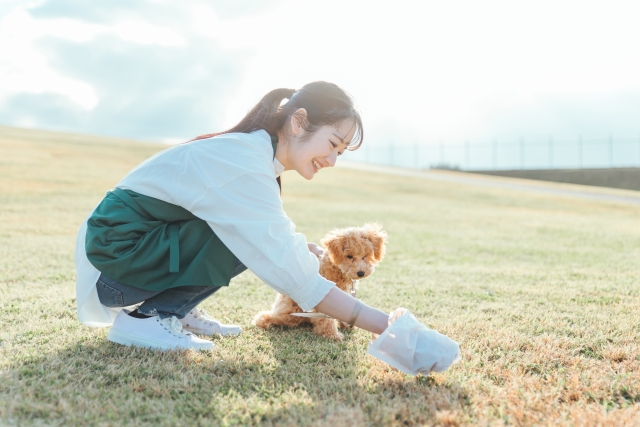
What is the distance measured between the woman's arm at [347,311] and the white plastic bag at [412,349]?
9 centimetres

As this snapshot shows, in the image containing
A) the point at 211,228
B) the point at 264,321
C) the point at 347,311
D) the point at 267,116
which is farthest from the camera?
the point at 264,321

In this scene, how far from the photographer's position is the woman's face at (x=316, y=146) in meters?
2.52

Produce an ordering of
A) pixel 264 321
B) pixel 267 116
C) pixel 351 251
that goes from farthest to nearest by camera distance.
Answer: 1. pixel 351 251
2. pixel 264 321
3. pixel 267 116

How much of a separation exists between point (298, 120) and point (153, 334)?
1218 mm

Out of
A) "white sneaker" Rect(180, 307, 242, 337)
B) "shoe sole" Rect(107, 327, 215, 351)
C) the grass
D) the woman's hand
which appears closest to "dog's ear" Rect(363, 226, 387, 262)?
the woman's hand

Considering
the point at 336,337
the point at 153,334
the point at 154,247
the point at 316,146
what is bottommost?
the point at 336,337

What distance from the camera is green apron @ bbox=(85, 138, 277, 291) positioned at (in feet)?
8.04

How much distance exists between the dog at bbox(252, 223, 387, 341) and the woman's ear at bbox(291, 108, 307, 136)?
90cm

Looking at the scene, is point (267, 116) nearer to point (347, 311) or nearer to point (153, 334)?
point (347, 311)

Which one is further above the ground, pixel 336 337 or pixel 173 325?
pixel 173 325

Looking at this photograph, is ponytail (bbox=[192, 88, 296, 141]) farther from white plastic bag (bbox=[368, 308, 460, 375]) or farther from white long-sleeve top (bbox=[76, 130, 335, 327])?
white plastic bag (bbox=[368, 308, 460, 375])

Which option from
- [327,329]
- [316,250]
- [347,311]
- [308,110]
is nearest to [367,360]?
[347,311]

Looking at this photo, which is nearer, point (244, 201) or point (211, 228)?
point (244, 201)

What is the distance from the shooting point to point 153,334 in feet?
8.31
